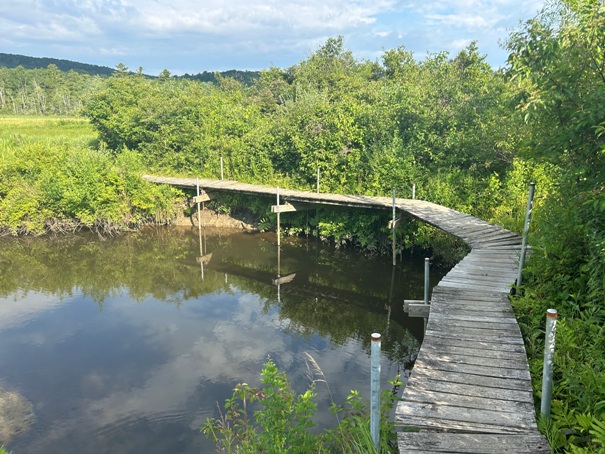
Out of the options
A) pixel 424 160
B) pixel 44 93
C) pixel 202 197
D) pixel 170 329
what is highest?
pixel 44 93

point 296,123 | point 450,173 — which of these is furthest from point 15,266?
point 450,173

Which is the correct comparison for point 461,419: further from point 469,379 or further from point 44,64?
point 44,64

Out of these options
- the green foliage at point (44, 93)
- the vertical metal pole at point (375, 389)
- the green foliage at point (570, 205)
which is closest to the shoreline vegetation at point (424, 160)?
the green foliage at point (570, 205)

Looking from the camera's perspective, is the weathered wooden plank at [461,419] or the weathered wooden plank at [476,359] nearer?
the weathered wooden plank at [461,419]

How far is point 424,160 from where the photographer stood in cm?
1599

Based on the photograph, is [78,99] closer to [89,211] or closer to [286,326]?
[89,211]

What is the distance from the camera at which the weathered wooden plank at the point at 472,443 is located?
354 cm

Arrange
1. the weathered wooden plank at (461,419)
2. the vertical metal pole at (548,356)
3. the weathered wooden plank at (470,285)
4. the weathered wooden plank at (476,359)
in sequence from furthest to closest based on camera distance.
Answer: the weathered wooden plank at (470,285)
the weathered wooden plank at (476,359)
the weathered wooden plank at (461,419)
the vertical metal pole at (548,356)

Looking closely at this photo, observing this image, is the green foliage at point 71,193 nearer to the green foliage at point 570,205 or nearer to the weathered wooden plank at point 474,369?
the green foliage at point 570,205

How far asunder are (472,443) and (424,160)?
13.5m

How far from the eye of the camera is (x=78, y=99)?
253 ft

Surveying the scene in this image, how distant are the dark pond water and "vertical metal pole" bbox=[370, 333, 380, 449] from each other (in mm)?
3263

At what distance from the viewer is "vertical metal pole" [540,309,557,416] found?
12.0 feet

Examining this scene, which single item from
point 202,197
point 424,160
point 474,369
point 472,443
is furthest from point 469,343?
point 202,197
